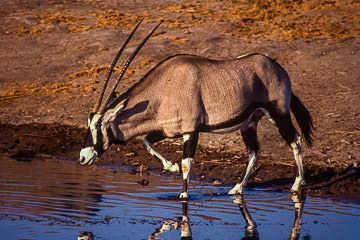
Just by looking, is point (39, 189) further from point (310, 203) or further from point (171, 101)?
point (310, 203)

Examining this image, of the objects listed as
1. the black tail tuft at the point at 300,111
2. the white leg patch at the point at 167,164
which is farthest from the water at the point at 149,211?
the black tail tuft at the point at 300,111

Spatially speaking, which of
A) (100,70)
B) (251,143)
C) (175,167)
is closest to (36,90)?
(100,70)

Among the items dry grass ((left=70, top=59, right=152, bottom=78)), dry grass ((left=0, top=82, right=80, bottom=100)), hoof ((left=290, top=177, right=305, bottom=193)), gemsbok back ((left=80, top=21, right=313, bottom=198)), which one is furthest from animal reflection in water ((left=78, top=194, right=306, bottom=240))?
dry grass ((left=70, top=59, right=152, bottom=78))

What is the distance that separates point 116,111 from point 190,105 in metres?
0.92

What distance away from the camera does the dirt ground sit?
9.66 meters

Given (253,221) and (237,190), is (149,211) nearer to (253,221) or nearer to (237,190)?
(253,221)

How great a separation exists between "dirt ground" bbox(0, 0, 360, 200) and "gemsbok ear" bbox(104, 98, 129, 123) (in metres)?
1.90

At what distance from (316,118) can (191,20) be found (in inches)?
319

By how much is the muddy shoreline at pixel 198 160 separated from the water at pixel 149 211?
20.2 inches

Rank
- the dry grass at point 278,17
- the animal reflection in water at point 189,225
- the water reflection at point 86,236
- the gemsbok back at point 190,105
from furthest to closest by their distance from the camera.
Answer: the dry grass at point 278,17 → the gemsbok back at point 190,105 → the animal reflection in water at point 189,225 → the water reflection at point 86,236

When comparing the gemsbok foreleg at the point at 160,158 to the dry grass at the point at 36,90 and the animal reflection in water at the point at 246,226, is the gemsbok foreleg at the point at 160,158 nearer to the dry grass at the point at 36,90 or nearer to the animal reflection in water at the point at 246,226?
the animal reflection in water at the point at 246,226

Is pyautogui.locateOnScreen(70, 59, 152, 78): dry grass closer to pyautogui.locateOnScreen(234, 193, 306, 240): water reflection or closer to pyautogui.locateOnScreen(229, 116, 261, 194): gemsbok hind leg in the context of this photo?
pyautogui.locateOnScreen(229, 116, 261, 194): gemsbok hind leg

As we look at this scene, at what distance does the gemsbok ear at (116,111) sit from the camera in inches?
299

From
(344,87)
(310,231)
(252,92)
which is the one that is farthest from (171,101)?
(344,87)
